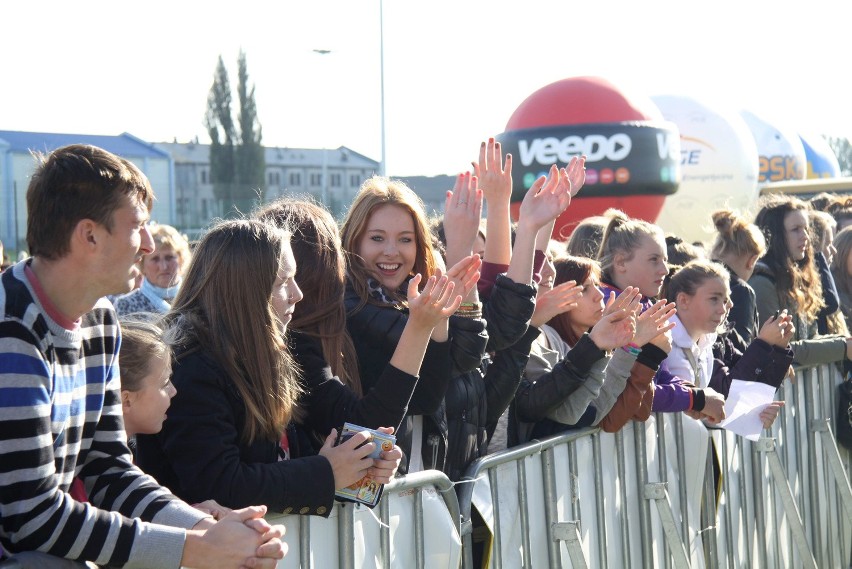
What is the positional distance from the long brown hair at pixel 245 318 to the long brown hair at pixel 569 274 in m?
1.91

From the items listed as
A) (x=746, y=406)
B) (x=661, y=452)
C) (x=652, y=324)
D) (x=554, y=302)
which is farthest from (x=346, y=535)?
(x=746, y=406)

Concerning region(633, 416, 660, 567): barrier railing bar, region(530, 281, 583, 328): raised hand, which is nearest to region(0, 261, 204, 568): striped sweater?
region(530, 281, 583, 328): raised hand

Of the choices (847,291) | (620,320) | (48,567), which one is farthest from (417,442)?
(847,291)

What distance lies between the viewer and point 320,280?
130 inches

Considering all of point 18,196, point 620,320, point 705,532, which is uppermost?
point 18,196

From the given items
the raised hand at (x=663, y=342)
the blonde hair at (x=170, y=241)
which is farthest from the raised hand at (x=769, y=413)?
the blonde hair at (x=170, y=241)

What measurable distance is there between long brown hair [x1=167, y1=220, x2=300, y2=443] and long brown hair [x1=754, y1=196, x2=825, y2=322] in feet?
14.9

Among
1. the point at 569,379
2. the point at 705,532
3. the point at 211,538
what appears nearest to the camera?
the point at 211,538

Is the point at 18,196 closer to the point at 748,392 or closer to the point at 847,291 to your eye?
the point at 847,291

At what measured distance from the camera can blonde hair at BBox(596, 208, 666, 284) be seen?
5.11 metres

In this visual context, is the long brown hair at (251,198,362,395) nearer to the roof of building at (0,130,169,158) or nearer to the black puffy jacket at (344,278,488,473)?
the black puffy jacket at (344,278,488,473)

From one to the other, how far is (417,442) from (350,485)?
663mm

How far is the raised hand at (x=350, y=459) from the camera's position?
279 cm

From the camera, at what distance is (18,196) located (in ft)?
74.5
